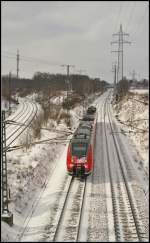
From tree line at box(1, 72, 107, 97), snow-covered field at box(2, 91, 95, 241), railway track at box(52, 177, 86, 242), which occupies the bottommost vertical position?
railway track at box(52, 177, 86, 242)

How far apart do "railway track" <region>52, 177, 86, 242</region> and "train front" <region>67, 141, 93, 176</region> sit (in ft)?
2.16

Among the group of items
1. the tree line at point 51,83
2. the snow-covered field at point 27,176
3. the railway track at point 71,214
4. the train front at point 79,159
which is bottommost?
the railway track at point 71,214

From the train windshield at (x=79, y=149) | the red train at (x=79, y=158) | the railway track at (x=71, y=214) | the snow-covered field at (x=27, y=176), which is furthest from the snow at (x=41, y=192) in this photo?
the train windshield at (x=79, y=149)

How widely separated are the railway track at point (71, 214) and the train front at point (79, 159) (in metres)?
0.66

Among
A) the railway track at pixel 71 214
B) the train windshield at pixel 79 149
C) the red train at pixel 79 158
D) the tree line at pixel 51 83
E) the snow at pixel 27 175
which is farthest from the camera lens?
the tree line at pixel 51 83

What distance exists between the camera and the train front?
2477cm

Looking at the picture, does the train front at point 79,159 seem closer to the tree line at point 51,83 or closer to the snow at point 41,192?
the snow at point 41,192

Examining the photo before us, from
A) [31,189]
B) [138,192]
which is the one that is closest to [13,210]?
[31,189]

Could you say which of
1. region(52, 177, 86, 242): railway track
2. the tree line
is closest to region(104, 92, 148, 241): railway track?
region(52, 177, 86, 242): railway track

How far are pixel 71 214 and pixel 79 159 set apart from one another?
21.6 ft

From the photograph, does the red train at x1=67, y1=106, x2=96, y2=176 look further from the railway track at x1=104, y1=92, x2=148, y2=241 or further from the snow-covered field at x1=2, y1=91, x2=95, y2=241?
the railway track at x1=104, y1=92, x2=148, y2=241

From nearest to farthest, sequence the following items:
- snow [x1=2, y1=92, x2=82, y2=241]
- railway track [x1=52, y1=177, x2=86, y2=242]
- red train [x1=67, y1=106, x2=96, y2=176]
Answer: railway track [x1=52, y1=177, x2=86, y2=242], snow [x1=2, y1=92, x2=82, y2=241], red train [x1=67, y1=106, x2=96, y2=176]

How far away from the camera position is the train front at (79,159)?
24.8 meters

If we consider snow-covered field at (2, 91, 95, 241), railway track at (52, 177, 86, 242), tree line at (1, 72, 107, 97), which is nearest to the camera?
railway track at (52, 177, 86, 242)
